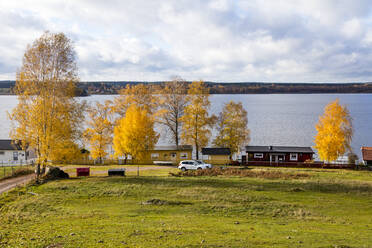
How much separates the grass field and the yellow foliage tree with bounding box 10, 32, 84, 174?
4.52 metres

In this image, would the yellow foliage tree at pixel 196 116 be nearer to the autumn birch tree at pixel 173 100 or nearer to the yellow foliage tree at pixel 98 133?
the autumn birch tree at pixel 173 100

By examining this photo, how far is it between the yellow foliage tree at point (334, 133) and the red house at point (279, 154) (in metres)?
4.08

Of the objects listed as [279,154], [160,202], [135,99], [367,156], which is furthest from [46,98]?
[367,156]

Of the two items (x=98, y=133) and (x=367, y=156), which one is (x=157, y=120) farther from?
(x=367, y=156)

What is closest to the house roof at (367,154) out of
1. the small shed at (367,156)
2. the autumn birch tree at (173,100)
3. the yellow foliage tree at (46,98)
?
the small shed at (367,156)

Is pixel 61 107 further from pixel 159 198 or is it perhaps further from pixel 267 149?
pixel 267 149

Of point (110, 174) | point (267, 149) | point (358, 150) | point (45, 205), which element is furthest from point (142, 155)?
point (358, 150)

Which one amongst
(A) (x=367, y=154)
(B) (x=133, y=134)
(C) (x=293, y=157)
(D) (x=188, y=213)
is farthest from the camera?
(C) (x=293, y=157)

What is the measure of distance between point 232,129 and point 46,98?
35.9 meters

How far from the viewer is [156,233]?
14.9 m

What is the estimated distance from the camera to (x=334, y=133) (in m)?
49.7

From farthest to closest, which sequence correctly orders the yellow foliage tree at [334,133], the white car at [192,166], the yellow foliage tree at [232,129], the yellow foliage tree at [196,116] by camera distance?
1. the yellow foliage tree at [232,129]
2. the yellow foliage tree at [196,116]
3. the yellow foliage tree at [334,133]
4. the white car at [192,166]

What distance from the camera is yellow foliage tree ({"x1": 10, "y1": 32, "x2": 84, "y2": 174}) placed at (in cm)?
2911

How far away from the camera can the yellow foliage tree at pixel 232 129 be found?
5681cm
